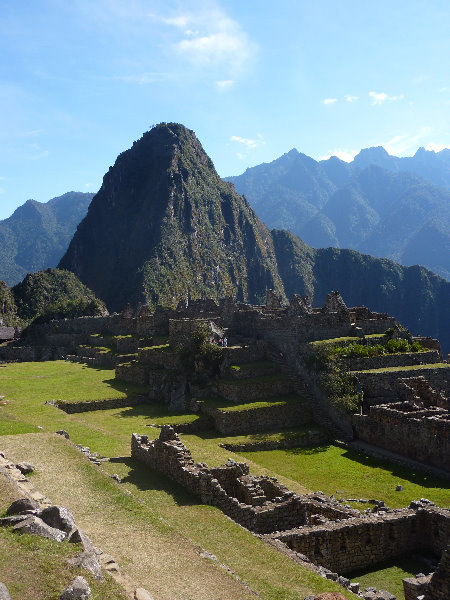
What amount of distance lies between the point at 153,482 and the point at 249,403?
42.7ft

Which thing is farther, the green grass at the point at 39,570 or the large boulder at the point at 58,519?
the large boulder at the point at 58,519

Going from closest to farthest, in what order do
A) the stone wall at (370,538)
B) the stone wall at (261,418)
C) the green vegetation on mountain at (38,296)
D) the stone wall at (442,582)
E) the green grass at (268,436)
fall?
the stone wall at (442,582) → the stone wall at (370,538) → the green grass at (268,436) → the stone wall at (261,418) → the green vegetation on mountain at (38,296)

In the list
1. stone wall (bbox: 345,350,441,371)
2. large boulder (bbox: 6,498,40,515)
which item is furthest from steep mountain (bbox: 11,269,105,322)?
large boulder (bbox: 6,498,40,515)

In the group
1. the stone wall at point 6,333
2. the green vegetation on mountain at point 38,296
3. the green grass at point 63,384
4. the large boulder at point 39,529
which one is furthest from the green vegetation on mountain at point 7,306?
the large boulder at point 39,529

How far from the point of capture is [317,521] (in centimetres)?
1436

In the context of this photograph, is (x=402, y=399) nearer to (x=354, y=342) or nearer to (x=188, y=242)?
(x=354, y=342)

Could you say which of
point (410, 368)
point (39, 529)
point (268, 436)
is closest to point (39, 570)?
point (39, 529)

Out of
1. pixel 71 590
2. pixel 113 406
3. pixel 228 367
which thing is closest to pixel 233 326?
pixel 228 367

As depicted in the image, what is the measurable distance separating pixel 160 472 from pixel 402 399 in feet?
45.8

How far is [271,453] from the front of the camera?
79.2 ft

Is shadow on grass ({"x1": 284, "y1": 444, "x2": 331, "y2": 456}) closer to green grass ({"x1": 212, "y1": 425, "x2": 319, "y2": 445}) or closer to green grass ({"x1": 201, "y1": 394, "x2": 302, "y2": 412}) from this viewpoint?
green grass ({"x1": 212, "y1": 425, "x2": 319, "y2": 445})

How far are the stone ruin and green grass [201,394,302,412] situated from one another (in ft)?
35.7

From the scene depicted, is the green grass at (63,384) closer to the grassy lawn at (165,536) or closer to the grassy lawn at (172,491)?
the grassy lawn at (172,491)

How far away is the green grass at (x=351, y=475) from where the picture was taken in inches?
733
